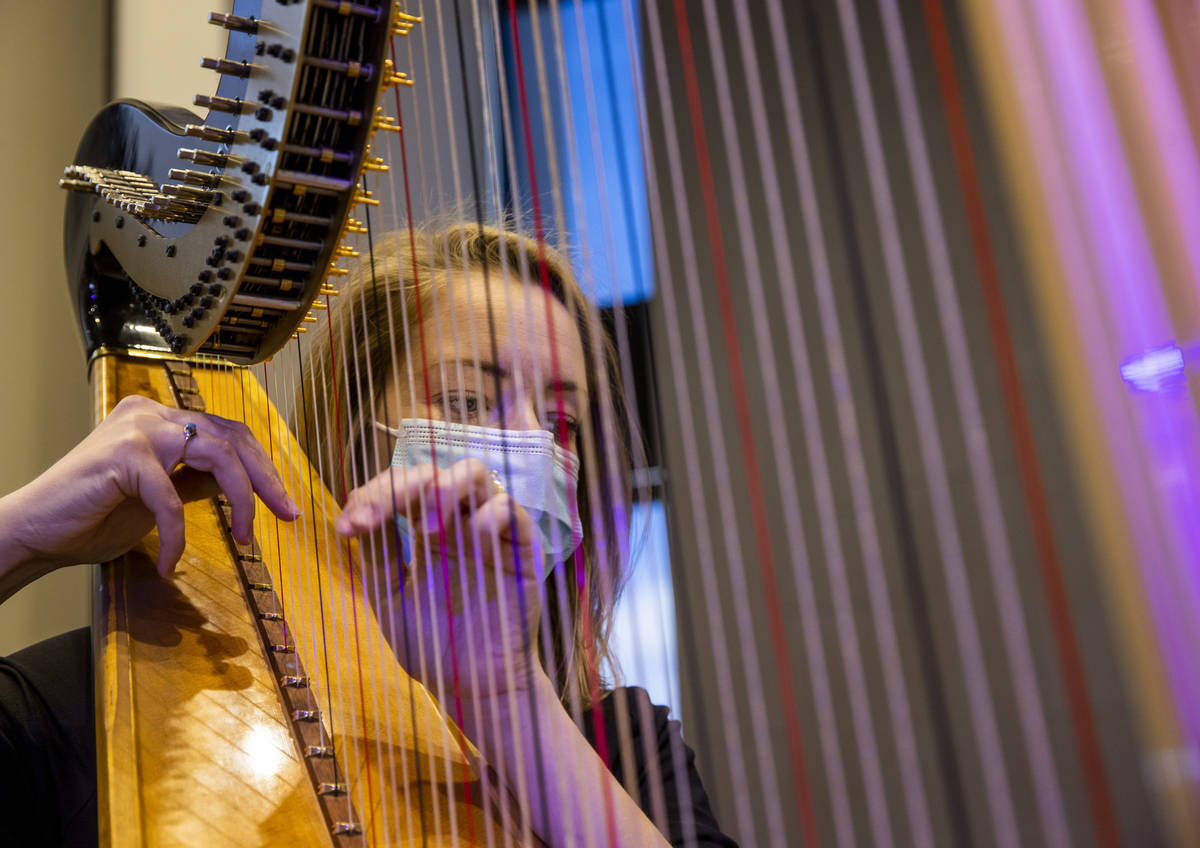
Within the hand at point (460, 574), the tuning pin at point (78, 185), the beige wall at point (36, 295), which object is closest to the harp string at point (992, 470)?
the hand at point (460, 574)

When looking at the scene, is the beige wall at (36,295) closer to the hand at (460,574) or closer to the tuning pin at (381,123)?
the hand at (460,574)

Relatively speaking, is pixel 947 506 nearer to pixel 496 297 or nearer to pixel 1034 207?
pixel 1034 207

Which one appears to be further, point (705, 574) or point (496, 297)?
point (496, 297)

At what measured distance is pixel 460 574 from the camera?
2.43 ft

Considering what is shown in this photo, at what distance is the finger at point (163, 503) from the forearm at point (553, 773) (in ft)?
1.04

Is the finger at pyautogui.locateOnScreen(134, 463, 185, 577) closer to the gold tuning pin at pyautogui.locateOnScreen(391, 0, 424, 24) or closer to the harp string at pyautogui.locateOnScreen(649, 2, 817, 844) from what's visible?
the gold tuning pin at pyautogui.locateOnScreen(391, 0, 424, 24)

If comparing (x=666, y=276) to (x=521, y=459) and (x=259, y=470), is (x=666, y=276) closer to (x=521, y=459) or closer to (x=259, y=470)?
(x=521, y=459)

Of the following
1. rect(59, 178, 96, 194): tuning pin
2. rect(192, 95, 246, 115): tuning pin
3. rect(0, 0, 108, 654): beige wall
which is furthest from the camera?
rect(0, 0, 108, 654): beige wall

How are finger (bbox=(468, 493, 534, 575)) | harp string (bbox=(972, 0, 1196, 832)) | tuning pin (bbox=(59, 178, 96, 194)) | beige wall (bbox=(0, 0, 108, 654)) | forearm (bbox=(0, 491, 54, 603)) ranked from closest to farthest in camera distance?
1. harp string (bbox=(972, 0, 1196, 832))
2. finger (bbox=(468, 493, 534, 575))
3. forearm (bbox=(0, 491, 54, 603))
4. tuning pin (bbox=(59, 178, 96, 194))
5. beige wall (bbox=(0, 0, 108, 654))

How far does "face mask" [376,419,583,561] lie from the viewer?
81 centimetres

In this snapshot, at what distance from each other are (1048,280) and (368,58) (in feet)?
1.77

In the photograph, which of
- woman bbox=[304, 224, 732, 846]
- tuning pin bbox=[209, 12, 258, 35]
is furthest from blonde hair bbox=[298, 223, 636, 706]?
tuning pin bbox=[209, 12, 258, 35]

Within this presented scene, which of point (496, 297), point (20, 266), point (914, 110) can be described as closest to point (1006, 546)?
point (914, 110)

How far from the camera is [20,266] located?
7.09 ft
